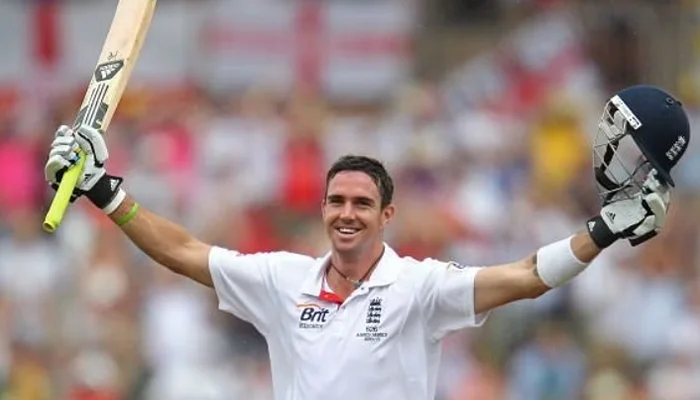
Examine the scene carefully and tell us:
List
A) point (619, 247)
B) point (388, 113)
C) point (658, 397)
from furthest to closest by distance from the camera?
1. point (388, 113)
2. point (619, 247)
3. point (658, 397)

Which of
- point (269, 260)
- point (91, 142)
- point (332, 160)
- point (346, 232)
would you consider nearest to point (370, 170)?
point (346, 232)

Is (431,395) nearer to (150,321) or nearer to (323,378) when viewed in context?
(323,378)

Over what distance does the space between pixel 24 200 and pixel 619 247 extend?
13.1 ft

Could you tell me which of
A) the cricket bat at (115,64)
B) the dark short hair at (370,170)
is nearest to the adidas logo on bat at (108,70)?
the cricket bat at (115,64)

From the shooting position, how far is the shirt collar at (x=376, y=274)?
8.04 meters

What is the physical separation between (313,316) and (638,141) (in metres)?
1.42

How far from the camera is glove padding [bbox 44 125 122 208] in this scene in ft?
25.7

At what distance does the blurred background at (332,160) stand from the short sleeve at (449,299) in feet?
15.9

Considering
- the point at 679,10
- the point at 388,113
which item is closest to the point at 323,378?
the point at 388,113

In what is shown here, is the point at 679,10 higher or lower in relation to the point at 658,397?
higher

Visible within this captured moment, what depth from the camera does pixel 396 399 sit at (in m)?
7.82

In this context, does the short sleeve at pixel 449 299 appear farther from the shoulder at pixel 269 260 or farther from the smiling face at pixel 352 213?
the shoulder at pixel 269 260

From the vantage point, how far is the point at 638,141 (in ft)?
24.6

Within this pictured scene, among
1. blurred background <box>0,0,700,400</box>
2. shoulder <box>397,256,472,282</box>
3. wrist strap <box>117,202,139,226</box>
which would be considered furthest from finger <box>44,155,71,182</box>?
blurred background <box>0,0,700,400</box>
